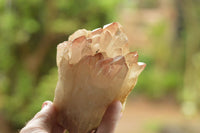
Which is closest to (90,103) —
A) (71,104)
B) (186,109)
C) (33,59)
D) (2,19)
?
(71,104)

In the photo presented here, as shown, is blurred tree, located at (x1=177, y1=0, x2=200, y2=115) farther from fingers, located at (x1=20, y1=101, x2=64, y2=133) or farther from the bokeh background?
fingers, located at (x1=20, y1=101, x2=64, y2=133)

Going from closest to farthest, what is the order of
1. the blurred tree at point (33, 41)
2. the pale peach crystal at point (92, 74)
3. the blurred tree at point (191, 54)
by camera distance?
the pale peach crystal at point (92, 74) < the blurred tree at point (33, 41) < the blurred tree at point (191, 54)

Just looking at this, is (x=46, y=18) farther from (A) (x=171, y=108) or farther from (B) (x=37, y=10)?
(A) (x=171, y=108)

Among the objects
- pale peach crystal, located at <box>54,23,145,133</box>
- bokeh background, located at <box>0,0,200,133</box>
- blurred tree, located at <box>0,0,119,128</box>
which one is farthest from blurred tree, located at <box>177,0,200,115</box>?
pale peach crystal, located at <box>54,23,145,133</box>

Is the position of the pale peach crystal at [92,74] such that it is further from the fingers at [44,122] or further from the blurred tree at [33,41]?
the blurred tree at [33,41]

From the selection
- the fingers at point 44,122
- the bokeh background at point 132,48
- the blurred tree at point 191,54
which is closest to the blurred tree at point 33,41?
the bokeh background at point 132,48

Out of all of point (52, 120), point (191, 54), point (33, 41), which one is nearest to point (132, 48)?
point (191, 54)
